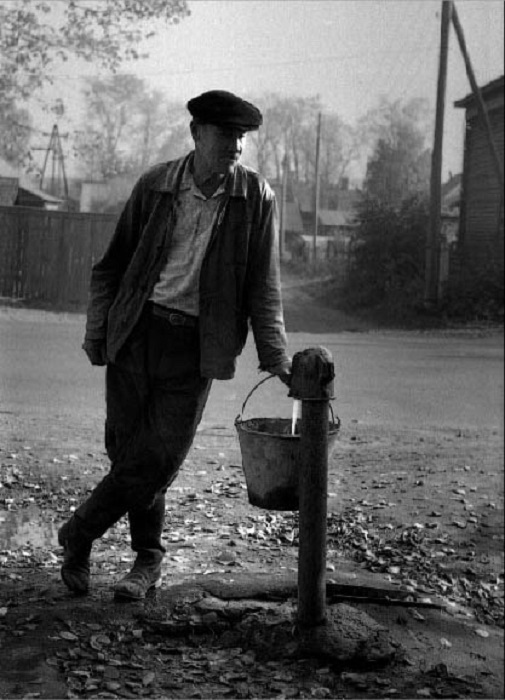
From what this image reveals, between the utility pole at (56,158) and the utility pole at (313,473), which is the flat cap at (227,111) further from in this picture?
the utility pole at (56,158)

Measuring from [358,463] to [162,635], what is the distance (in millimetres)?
1749

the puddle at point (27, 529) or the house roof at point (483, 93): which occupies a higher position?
the house roof at point (483, 93)

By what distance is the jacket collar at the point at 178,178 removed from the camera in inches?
126

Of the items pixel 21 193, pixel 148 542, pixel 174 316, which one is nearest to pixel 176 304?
pixel 174 316

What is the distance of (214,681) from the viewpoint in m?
3.00

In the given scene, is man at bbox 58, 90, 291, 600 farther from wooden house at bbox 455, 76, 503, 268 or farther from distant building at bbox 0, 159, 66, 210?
wooden house at bbox 455, 76, 503, 268

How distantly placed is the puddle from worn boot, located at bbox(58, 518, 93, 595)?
42 cm

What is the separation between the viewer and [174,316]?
3242 millimetres

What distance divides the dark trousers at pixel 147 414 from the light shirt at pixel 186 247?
74 mm

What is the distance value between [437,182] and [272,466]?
280 centimetres

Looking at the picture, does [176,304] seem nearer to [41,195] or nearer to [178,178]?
[178,178]

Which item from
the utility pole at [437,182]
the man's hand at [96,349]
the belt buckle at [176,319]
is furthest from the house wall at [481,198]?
the man's hand at [96,349]

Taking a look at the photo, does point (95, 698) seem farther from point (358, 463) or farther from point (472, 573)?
point (358, 463)

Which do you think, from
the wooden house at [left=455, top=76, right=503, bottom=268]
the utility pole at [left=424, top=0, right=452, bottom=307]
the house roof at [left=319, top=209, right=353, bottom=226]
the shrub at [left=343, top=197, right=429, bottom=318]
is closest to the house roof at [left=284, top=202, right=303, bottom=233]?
the house roof at [left=319, top=209, right=353, bottom=226]
